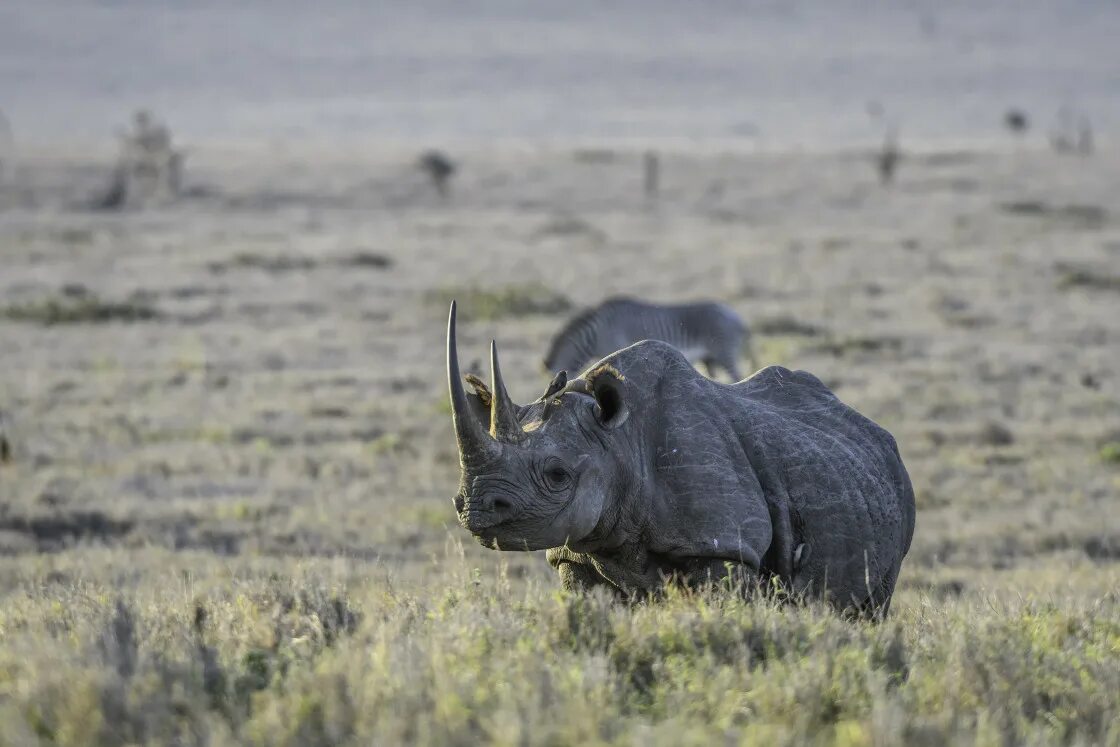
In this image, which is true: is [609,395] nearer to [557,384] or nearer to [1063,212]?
[557,384]

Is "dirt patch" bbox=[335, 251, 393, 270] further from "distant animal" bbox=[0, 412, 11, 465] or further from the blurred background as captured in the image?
the blurred background

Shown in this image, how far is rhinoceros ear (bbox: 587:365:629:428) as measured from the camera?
274 inches

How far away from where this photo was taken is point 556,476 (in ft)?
21.9

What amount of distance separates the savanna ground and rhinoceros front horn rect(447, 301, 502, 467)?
0.59m

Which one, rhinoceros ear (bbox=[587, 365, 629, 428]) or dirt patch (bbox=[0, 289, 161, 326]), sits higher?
rhinoceros ear (bbox=[587, 365, 629, 428])

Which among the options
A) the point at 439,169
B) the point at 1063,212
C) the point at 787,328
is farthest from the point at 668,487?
the point at 439,169

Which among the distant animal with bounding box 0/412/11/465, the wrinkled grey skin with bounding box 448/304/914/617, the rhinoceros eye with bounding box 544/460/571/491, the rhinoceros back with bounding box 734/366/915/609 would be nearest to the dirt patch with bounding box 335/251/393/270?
the distant animal with bounding box 0/412/11/465

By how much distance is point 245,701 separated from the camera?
17.6ft

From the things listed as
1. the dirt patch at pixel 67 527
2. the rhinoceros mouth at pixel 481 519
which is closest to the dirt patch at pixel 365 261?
the dirt patch at pixel 67 527

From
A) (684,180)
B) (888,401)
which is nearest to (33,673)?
(888,401)

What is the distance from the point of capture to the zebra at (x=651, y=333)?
15766 millimetres

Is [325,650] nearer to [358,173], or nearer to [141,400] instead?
[141,400]

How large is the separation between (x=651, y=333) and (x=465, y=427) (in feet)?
34.3

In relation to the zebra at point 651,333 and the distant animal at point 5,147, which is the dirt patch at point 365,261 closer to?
the zebra at point 651,333
